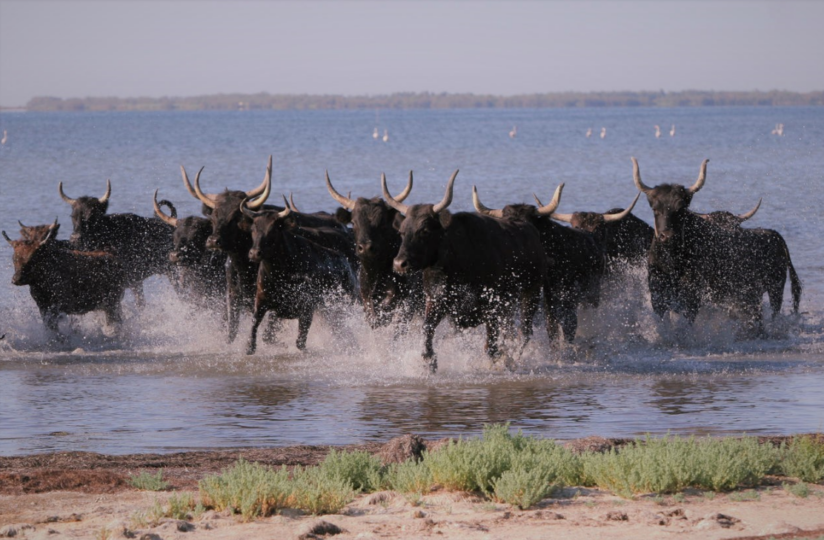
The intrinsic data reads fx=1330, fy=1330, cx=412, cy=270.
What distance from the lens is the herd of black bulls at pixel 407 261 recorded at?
1346 cm

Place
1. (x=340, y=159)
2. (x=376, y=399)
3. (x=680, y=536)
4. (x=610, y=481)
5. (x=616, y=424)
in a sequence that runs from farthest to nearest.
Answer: (x=340, y=159) < (x=376, y=399) < (x=616, y=424) < (x=610, y=481) < (x=680, y=536)

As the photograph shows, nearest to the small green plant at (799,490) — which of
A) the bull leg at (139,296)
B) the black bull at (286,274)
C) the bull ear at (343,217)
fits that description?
the bull ear at (343,217)

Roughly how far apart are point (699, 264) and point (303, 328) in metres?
5.04

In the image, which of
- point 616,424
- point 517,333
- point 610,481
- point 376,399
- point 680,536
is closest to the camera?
point 680,536

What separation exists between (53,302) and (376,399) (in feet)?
18.8

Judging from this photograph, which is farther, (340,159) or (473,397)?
(340,159)

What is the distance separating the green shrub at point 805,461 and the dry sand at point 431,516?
124 millimetres

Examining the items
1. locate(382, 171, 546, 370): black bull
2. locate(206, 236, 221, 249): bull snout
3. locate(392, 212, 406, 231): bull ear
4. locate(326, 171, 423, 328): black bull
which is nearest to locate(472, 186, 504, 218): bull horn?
locate(382, 171, 546, 370): black bull

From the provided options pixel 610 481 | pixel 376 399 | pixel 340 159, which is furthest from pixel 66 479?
pixel 340 159

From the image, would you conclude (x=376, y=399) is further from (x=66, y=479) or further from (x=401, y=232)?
(x=66, y=479)

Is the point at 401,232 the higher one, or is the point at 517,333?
the point at 401,232

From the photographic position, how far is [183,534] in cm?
680

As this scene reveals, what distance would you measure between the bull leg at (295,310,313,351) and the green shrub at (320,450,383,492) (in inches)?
273

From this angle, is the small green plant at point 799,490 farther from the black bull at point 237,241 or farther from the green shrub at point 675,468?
the black bull at point 237,241
